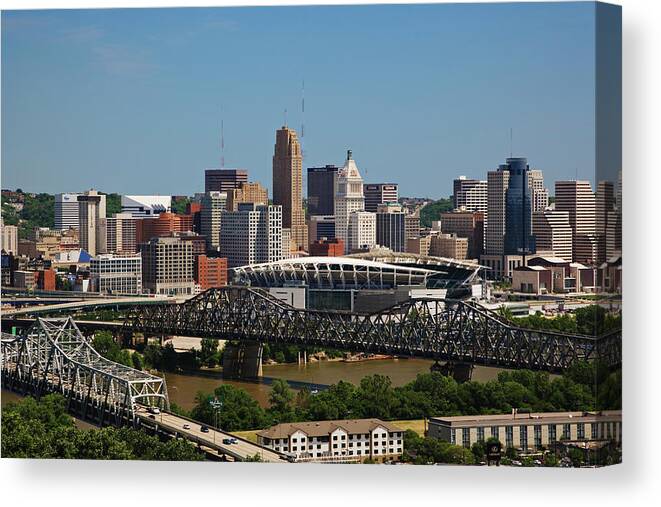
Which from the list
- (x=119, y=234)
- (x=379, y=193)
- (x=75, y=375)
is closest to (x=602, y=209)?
(x=379, y=193)

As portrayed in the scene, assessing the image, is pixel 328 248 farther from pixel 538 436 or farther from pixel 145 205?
pixel 538 436

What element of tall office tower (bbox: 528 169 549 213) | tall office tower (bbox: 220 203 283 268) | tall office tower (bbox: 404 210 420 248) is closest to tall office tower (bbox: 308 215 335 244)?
tall office tower (bbox: 220 203 283 268)

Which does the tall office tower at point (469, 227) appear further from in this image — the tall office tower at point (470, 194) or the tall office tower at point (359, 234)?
the tall office tower at point (359, 234)

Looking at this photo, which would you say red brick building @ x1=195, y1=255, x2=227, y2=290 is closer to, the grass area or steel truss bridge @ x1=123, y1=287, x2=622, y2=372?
steel truss bridge @ x1=123, y1=287, x2=622, y2=372

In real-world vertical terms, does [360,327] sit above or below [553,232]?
below

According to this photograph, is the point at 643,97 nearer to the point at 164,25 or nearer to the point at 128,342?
the point at 164,25
